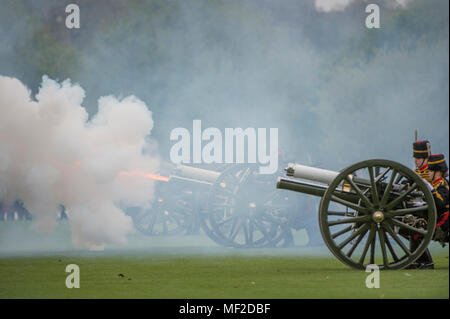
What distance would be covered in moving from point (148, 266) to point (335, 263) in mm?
1807

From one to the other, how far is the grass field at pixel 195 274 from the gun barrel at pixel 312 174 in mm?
801

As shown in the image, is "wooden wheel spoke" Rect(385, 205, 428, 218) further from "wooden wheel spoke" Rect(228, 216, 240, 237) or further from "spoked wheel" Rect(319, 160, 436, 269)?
"wooden wheel spoke" Rect(228, 216, 240, 237)

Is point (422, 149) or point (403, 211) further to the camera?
point (422, 149)

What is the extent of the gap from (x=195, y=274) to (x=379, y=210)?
1.67 meters

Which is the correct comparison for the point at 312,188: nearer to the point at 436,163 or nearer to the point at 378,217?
the point at 378,217

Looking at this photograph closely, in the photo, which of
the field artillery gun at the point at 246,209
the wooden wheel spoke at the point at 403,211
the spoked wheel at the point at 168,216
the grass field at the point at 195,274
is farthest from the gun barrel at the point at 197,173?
the wooden wheel spoke at the point at 403,211

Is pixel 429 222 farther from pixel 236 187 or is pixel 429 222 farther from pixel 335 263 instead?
pixel 236 187

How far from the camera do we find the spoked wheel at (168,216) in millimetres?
10555

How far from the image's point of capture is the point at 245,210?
873 centimetres

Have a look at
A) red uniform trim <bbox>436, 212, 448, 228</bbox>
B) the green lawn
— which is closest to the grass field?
the green lawn

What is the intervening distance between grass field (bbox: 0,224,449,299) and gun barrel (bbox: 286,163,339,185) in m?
0.80

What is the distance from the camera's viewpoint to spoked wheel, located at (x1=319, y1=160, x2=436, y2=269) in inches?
226

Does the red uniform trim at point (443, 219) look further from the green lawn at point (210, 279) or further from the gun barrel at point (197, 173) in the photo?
the gun barrel at point (197, 173)

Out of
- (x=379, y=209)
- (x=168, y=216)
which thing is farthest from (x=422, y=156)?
(x=168, y=216)
